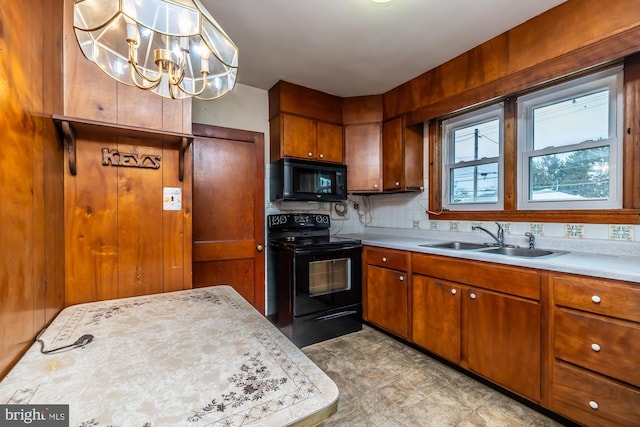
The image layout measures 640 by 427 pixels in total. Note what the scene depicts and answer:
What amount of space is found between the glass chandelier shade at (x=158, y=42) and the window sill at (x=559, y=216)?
2.23m

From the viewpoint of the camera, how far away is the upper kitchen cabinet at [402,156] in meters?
2.80

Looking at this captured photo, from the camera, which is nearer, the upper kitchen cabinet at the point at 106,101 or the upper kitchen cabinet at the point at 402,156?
the upper kitchen cabinet at the point at 106,101

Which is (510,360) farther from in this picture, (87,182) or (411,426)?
(87,182)

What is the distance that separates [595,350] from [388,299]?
1.38 m

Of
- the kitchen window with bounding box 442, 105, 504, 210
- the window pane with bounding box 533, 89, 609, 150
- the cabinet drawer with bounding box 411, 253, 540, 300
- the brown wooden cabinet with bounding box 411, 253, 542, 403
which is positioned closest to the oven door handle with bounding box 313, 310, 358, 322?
the brown wooden cabinet with bounding box 411, 253, 542, 403

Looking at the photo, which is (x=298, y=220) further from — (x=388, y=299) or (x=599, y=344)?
(x=599, y=344)

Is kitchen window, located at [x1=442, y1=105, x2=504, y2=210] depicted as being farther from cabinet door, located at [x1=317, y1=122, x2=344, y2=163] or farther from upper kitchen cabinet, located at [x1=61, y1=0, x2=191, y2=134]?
upper kitchen cabinet, located at [x1=61, y1=0, x2=191, y2=134]

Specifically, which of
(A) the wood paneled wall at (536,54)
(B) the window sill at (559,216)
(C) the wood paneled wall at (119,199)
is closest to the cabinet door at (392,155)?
(A) the wood paneled wall at (536,54)

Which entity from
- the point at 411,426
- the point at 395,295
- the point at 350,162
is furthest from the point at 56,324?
the point at 350,162

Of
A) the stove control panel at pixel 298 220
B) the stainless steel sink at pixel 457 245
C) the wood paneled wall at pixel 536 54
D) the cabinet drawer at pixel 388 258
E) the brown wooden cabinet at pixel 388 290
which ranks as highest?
the wood paneled wall at pixel 536 54

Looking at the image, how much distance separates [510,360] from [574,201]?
1.17 meters

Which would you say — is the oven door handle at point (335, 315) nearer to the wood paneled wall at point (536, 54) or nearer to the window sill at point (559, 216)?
the window sill at point (559, 216)

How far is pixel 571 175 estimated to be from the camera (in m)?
1.99

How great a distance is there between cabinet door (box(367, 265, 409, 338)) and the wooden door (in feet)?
3.53
